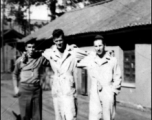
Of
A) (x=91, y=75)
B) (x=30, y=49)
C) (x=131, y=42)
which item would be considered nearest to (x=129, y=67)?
(x=131, y=42)

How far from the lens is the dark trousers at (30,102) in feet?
15.2

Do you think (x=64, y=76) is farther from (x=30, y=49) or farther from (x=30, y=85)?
(x=30, y=49)

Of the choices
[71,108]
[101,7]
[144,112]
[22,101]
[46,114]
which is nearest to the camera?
[71,108]

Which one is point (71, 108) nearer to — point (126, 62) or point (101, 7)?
point (126, 62)

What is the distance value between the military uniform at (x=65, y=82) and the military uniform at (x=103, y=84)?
160 mm

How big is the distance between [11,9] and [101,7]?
19.4m

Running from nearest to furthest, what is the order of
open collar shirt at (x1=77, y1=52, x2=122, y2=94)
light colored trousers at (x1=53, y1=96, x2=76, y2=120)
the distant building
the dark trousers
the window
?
light colored trousers at (x1=53, y1=96, x2=76, y2=120) → open collar shirt at (x1=77, y1=52, x2=122, y2=94) → the dark trousers → the distant building → the window

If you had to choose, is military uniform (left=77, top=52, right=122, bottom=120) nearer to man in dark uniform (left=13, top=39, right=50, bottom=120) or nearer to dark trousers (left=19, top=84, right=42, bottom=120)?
man in dark uniform (left=13, top=39, right=50, bottom=120)

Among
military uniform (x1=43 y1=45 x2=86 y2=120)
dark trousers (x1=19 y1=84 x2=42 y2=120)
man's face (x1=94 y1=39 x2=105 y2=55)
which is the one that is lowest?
dark trousers (x1=19 y1=84 x2=42 y2=120)

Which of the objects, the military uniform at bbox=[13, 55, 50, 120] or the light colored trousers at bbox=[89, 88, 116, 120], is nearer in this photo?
the light colored trousers at bbox=[89, 88, 116, 120]

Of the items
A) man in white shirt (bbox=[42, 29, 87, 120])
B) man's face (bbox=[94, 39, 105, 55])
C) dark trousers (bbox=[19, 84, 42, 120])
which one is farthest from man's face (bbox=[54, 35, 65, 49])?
dark trousers (bbox=[19, 84, 42, 120])

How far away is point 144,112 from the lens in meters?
9.30

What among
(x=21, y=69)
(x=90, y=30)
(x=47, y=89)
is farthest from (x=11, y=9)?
(x=21, y=69)

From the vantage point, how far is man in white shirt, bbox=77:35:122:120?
3.51 metres
